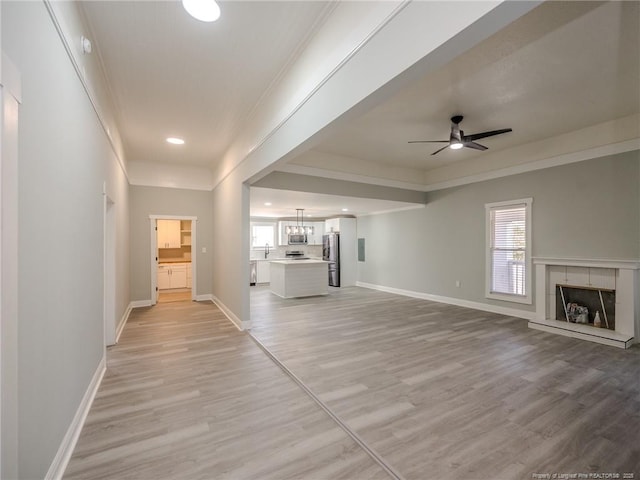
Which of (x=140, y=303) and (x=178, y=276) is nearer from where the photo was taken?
(x=140, y=303)

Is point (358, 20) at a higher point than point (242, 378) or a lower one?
higher

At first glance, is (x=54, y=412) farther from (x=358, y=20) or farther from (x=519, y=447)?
(x=358, y=20)

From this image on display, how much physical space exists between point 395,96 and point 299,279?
16.9 feet

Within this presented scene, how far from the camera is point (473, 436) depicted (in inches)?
80.7

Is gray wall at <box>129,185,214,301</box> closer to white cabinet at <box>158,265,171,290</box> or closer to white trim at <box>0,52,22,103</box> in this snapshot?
white cabinet at <box>158,265,171,290</box>

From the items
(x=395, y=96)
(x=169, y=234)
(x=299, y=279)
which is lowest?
(x=299, y=279)

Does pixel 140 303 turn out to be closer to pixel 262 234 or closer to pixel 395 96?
pixel 262 234

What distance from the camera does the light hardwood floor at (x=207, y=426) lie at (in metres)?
1.75

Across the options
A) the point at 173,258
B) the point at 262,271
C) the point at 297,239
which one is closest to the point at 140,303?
the point at 173,258

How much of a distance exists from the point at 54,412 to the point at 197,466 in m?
0.88

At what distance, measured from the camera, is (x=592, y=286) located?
438 centimetres

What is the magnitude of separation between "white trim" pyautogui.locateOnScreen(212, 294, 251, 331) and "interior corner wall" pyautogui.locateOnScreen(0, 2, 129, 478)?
87.2 inches

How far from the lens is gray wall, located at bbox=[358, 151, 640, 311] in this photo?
4.16 m

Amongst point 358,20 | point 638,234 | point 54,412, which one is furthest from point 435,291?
point 54,412
